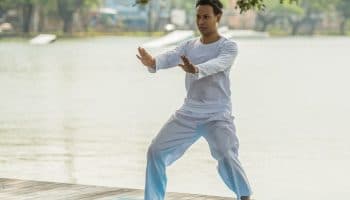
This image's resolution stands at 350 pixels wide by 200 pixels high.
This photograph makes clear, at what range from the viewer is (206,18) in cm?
774

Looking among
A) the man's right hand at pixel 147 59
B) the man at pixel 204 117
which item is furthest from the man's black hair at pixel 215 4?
the man's right hand at pixel 147 59

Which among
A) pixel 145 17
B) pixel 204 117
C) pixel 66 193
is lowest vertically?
pixel 145 17

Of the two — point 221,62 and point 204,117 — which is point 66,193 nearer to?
point 204,117

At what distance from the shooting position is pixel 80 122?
19719mm

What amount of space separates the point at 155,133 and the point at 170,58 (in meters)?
9.65

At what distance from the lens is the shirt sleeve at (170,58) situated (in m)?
7.91

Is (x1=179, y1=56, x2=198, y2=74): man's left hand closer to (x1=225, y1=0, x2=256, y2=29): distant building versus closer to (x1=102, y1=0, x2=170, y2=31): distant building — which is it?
(x1=102, y1=0, x2=170, y2=31): distant building

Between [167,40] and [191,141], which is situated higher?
[191,141]

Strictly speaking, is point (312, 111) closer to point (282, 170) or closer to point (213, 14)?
point (282, 170)

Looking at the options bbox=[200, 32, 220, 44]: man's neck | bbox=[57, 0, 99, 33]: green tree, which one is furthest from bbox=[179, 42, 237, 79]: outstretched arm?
bbox=[57, 0, 99, 33]: green tree

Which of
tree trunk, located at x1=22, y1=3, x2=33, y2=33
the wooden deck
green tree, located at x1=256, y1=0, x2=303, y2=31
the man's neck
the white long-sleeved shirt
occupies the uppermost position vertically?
the man's neck

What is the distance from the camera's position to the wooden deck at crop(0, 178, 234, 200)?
9.05 metres

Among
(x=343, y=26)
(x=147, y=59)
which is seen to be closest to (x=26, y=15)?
(x=343, y=26)

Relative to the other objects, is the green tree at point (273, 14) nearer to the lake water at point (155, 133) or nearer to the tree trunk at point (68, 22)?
the tree trunk at point (68, 22)
